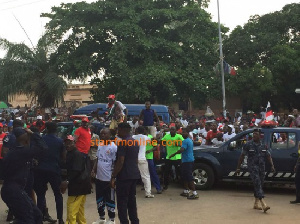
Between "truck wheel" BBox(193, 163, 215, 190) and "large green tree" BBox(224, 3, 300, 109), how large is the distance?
18622mm

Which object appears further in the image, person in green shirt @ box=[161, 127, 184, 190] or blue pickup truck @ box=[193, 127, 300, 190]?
person in green shirt @ box=[161, 127, 184, 190]

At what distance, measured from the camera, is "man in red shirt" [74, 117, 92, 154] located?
9.62 m

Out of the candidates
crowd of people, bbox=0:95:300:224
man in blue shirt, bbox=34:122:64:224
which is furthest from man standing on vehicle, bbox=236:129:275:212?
man in blue shirt, bbox=34:122:64:224

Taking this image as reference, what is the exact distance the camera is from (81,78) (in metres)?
29.1

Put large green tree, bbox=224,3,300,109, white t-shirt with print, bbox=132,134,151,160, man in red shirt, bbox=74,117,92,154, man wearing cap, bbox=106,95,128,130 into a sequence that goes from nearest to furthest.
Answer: man in red shirt, bbox=74,117,92,154
white t-shirt with print, bbox=132,134,151,160
man wearing cap, bbox=106,95,128,130
large green tree, bbox=224,3,300,109

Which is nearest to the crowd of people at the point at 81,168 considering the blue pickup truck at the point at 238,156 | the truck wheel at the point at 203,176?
the truck wheel at the point at 203,176

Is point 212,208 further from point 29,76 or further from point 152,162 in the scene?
point 29,76

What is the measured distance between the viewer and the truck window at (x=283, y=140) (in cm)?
1039

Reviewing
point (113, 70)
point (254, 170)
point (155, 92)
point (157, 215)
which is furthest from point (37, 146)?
point (155, 92)

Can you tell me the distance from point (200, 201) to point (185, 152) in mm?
1200

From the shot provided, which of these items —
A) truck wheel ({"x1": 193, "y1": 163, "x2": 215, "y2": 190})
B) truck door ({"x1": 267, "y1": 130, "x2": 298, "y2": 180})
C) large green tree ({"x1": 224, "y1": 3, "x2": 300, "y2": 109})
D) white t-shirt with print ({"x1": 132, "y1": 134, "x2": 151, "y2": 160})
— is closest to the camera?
white t-shirt with print ({"x1": 132, "y1": 134, "x2": 151, "y2": 160})

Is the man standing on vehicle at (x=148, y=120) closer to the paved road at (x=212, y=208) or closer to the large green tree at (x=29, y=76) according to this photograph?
the paved road at (x=212, y=208)

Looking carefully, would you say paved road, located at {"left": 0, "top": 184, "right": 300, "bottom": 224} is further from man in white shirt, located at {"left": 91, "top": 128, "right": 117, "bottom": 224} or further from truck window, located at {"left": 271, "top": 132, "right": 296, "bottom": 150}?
truck window, located at {"left": 271, "top": 132, "right": 296, "bottom": 150}

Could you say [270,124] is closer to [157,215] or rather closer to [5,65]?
[157,215]
